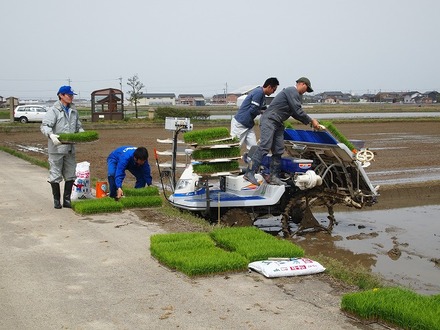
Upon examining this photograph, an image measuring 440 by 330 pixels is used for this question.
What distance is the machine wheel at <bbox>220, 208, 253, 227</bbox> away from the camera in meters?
10.0

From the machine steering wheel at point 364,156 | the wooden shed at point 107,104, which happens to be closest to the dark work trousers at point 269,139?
the machine steering wheel at point 364,156

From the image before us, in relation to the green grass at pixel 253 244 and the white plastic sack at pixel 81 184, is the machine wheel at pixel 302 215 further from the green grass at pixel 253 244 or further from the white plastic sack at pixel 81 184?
the white plastic sack at pixel 81 184

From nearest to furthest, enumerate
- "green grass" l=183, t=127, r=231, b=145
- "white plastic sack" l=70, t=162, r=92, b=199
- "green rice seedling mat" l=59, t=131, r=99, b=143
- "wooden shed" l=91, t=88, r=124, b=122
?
"green grass" l=183, t=127, r=231, b=145, "green rice seedling mat" l=59, t=131, r=99, b=143, "white plastic sack" l=70, t=162, r=92, b=199, "wooden shed" l=91, t=88, r=124, b=122

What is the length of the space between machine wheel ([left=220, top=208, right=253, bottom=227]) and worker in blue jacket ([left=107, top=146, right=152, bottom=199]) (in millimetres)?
1668

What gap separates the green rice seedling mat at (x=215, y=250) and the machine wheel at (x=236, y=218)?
1806mm

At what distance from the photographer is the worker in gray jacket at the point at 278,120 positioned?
32.1 feet

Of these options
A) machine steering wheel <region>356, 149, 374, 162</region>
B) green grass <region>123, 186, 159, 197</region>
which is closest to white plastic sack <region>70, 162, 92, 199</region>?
green grass <region>123, 186, 159, 197</region>

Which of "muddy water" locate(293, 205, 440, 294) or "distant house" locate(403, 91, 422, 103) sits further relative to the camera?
"distant house" locate(403, 91, 422, 103)

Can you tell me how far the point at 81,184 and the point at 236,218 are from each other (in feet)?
9.67

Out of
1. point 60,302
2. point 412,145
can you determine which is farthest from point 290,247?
point 412,145

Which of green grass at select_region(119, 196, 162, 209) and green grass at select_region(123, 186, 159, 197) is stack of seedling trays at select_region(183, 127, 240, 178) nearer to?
green grass at select_region(119, 196, 162, 209)

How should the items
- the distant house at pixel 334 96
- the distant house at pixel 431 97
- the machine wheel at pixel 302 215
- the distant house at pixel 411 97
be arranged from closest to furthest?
the machine wheel at pixel 302 215
the distant house at pixel 431 97
the distant house at pixel 411 97
the distant house at pixel 334 96

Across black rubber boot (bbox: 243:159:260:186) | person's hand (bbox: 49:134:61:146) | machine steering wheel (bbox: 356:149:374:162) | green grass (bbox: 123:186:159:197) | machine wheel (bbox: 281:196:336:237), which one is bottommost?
machine wheel (bbox: 281:196:336:237)

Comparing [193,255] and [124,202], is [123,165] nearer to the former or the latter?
[124,202]
